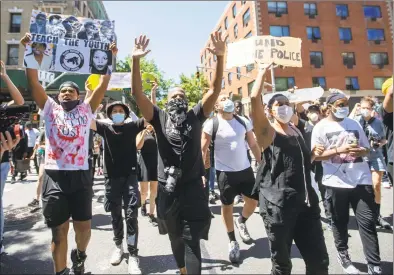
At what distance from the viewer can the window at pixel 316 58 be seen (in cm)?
3065

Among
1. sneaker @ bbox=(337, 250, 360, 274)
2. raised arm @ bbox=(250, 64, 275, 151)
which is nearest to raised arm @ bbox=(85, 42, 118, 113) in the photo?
raised arm @ bbox=(250, 64, 275, 151)

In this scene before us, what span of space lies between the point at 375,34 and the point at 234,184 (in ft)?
120

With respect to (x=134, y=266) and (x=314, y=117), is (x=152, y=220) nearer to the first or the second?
(x=134, y=266)

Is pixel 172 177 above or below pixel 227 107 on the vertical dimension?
below

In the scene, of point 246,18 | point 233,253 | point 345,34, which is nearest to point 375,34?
point 345,34

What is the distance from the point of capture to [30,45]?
10.4ft

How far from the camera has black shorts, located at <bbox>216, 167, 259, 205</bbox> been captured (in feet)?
13.0

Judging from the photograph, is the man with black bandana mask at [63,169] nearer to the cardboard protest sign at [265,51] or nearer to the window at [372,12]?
the cardboard protest sign at [265,51]

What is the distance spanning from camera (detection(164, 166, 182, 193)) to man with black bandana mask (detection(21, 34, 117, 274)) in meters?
0.98

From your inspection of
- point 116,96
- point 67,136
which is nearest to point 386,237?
point 67,136

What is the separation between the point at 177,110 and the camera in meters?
2.73

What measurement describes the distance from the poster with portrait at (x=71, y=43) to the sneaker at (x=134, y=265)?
2.32 meters

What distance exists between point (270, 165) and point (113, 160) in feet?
7.07

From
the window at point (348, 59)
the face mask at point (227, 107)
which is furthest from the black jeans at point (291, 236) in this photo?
the window at point (348, 59)
